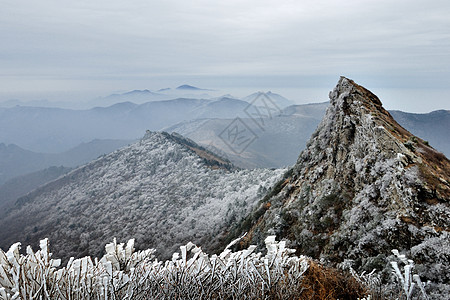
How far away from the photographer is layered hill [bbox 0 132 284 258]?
148 feet

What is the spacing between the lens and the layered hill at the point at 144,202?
148ft

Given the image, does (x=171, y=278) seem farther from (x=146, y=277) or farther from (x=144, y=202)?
(x=144, y=202)

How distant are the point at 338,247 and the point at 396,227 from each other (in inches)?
124

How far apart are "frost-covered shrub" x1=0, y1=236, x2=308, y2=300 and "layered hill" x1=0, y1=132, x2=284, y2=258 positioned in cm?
2773

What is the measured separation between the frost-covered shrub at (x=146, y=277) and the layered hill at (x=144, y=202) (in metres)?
27.7

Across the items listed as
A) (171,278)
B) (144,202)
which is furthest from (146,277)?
(144,202)

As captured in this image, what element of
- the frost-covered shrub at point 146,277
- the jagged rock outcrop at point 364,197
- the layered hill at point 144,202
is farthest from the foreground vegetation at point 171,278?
the layered hill at point 144,202

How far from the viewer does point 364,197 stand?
12.8 metres

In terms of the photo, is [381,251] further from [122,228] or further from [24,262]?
[122,228]

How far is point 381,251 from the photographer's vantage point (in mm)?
10156

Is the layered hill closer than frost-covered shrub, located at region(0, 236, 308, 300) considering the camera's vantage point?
No

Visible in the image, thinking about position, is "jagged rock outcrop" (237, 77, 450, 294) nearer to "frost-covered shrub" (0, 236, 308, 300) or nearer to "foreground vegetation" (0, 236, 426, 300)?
"foreground vegetation" (0, 236, 426, 300)

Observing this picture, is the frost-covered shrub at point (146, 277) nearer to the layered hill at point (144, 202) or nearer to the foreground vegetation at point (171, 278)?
the foreground vegetation at point (171, 278)

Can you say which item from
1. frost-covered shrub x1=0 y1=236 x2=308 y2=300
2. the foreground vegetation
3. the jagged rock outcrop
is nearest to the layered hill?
the jagged rock outcrop
